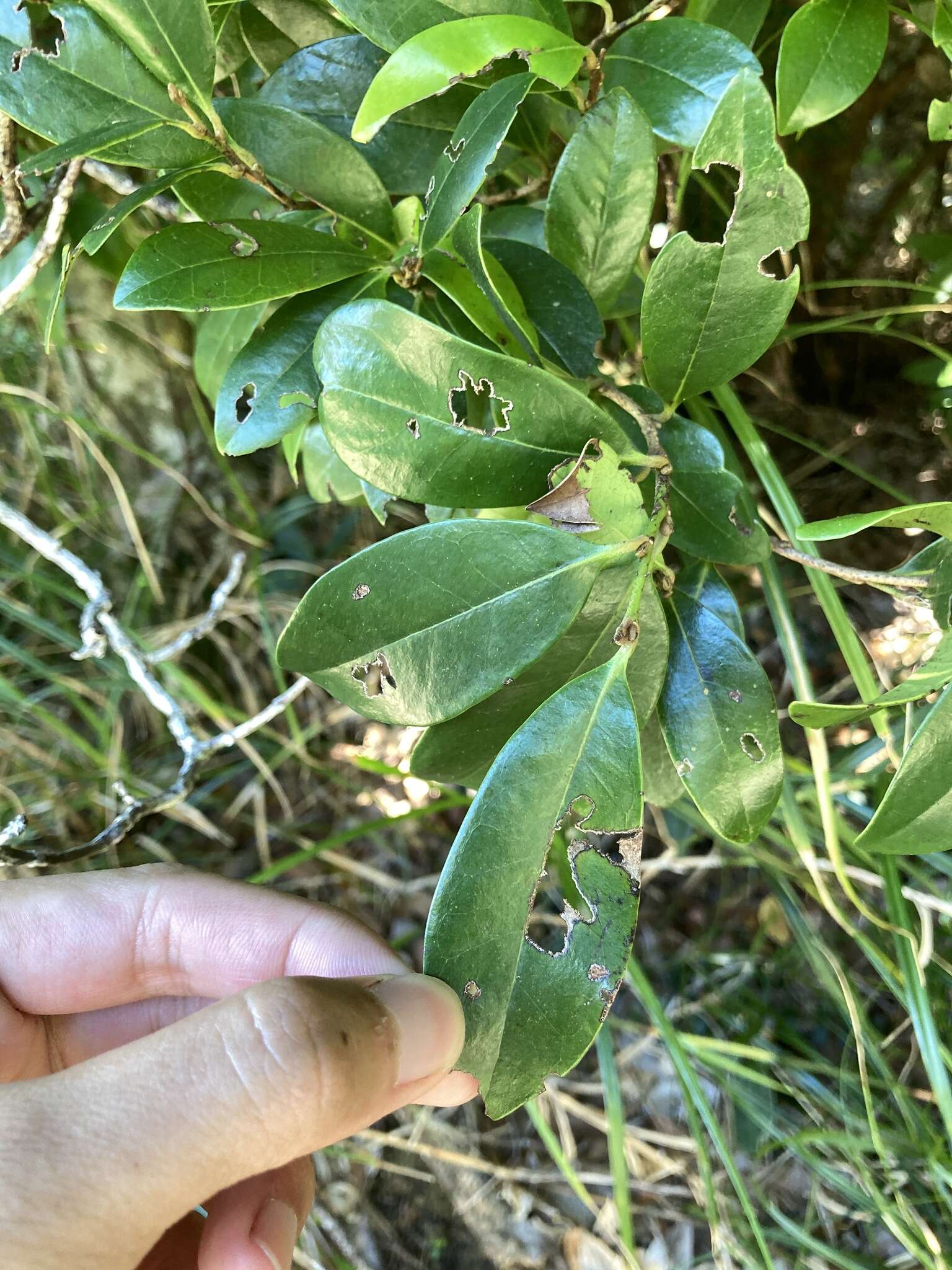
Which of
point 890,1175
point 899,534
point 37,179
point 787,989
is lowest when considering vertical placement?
point 787,989

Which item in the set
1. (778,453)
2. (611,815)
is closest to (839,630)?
(611,815)

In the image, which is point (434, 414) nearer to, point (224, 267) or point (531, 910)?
point (224, 267)

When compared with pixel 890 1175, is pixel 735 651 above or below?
above

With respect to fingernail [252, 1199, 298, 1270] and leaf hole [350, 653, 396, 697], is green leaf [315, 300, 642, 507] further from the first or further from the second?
fingernail [252, 1199, 298, 1270]

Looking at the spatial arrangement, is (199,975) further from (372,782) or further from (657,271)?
(657,271)

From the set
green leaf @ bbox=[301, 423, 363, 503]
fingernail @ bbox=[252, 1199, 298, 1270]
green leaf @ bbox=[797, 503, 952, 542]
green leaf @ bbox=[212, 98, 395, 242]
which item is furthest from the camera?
green leaf @ bbox=[301, 423, 363, 503]

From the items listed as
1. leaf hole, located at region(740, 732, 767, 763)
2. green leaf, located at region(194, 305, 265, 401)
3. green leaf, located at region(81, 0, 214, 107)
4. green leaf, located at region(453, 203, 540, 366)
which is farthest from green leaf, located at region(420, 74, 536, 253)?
leaf hole, located at region(740, 732, 767, 763)

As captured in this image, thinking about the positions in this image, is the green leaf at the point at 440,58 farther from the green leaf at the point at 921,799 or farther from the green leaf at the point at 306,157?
the green leaf at the point at 921,799
